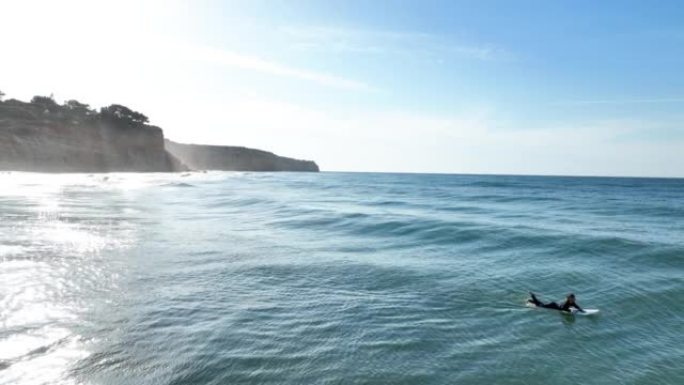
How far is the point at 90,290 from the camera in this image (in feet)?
57.8

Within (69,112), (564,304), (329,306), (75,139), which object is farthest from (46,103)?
(564,304)

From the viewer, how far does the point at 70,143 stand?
103812 millimetres

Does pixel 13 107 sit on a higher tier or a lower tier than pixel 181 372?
higher

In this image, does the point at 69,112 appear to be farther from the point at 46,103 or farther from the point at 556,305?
the point at 556,305

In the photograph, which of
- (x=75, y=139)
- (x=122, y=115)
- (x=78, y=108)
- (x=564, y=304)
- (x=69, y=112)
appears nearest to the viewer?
(x=564, y=304)

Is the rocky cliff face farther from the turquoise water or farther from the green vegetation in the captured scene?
the turquoise water

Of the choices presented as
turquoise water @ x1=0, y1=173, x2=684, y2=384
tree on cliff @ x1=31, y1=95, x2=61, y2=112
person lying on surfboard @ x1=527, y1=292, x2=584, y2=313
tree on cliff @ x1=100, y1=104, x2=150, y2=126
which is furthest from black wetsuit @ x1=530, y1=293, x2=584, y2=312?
tree on cliff @ x1=100, y1=104, x2=150, y2=126

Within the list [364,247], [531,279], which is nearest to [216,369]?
[531,279]

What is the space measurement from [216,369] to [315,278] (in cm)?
995

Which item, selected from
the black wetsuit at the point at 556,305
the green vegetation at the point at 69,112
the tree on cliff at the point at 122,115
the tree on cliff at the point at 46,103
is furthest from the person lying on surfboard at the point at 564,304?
the tree on cliff at the point at 122,115

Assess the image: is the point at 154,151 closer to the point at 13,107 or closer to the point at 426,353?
the point at 13,107

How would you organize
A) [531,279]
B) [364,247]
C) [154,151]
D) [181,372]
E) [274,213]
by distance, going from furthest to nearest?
[154,151], [274,213], [364,247], [531,279], [181,372]

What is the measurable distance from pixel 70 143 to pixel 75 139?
2825 millimetres

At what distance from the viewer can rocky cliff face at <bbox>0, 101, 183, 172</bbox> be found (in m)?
89.4
